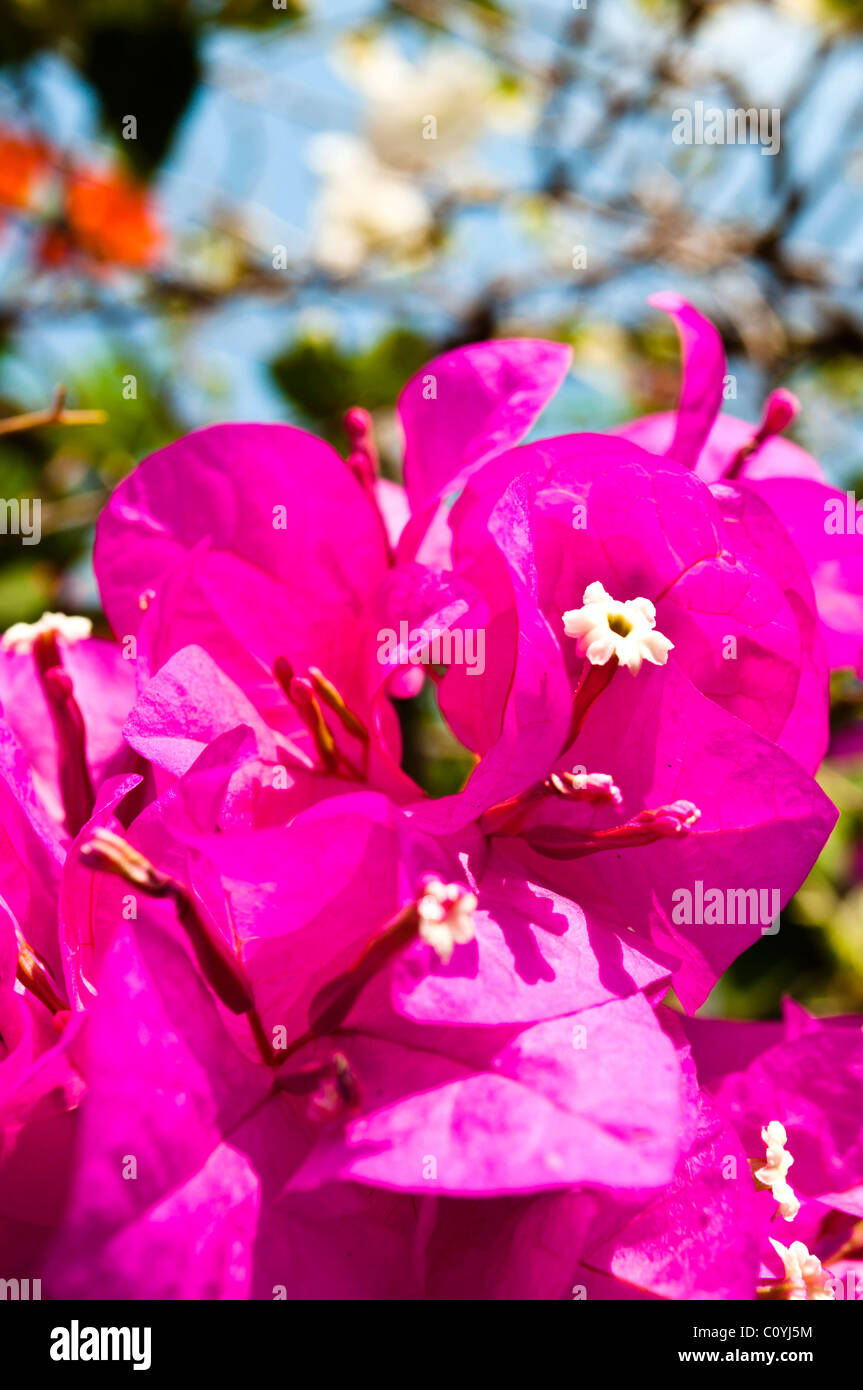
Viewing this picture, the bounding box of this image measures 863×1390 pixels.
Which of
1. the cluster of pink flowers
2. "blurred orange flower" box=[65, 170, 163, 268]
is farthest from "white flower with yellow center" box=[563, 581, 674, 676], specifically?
"blurred orange flower" box=[65, 170, 163, 268]

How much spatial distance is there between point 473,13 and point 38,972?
4.70 ft

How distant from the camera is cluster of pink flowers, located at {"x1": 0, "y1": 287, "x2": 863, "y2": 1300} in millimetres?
353

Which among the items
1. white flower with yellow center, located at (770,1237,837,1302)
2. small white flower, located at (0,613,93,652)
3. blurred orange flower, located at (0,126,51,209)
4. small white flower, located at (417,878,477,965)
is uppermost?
blurred orange flower, located at (0,126,51,209)

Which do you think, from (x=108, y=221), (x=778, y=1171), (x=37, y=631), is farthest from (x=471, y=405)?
(x=108, y=221)

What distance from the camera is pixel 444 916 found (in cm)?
36

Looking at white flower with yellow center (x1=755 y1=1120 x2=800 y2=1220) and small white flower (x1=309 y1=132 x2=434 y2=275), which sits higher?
small white flower (x1=309 y1=132 x2=434 y2=275)

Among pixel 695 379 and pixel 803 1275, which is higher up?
pixel 695 379

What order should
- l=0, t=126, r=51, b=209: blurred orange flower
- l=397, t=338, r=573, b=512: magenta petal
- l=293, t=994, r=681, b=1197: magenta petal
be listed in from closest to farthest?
l=293, t=994, r=681, b=1197: magenta petal → l=397, t=338, r=573, b=512: magenta petal → l=0, t=126, r=51, b=209: blurred orange flower

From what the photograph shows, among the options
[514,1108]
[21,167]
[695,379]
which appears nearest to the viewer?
[514,1108]

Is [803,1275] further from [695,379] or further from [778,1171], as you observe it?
[695,379]

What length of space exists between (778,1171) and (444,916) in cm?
17

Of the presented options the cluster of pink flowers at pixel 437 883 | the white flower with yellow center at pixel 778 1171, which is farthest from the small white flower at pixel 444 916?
the white flower with yellow center at pixel 778 1171

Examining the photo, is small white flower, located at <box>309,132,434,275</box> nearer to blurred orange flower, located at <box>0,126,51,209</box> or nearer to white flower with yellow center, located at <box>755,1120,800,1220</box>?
blurred orange flower, located at <box>0,126,51,209</box>
